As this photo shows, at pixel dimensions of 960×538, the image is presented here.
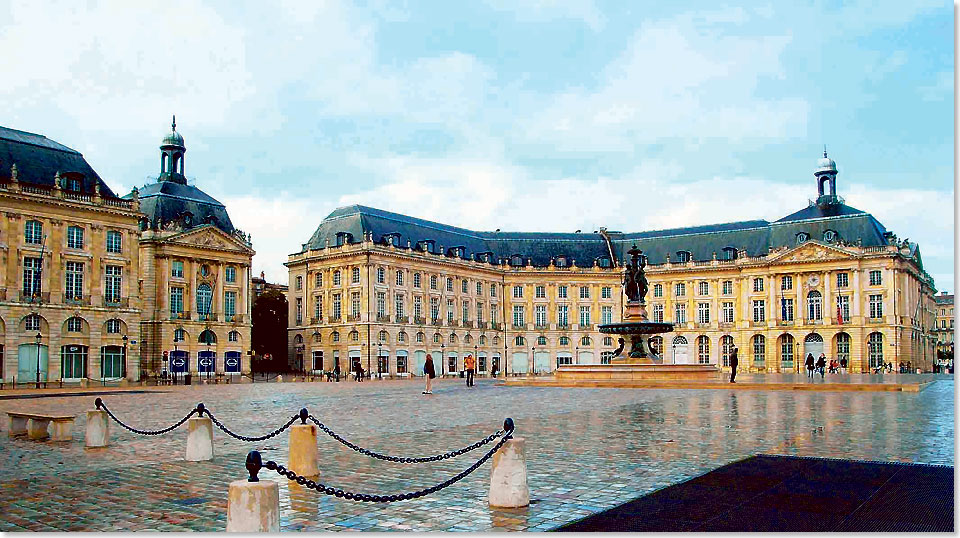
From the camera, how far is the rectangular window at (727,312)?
93.4 m

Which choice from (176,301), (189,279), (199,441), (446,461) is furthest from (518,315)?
(199,441)

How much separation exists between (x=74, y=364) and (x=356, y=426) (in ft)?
139

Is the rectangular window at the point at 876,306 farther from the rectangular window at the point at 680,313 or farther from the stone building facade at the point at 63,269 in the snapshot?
the stone building facade at the point at 63,269

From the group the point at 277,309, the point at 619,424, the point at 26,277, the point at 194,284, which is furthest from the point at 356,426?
the point at 277,309

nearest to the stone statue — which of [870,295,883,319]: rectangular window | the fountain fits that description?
the fountain

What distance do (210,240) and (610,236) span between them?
161 ft

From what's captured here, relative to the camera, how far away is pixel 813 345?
86688 mm

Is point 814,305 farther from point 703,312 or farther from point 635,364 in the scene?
point 635,364

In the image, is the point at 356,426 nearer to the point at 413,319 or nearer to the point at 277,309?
the point at 413,319

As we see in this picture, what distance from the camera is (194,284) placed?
67688mm

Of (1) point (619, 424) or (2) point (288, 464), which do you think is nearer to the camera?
(2) point (288, 464)

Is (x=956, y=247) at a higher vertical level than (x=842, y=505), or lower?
higher

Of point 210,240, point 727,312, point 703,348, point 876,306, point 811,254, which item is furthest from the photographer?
point 703,348

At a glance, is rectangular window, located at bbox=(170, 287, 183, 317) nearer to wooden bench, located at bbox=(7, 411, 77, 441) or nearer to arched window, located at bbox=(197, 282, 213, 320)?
arched window, located at bbox=(197, 282, 213, 320)
